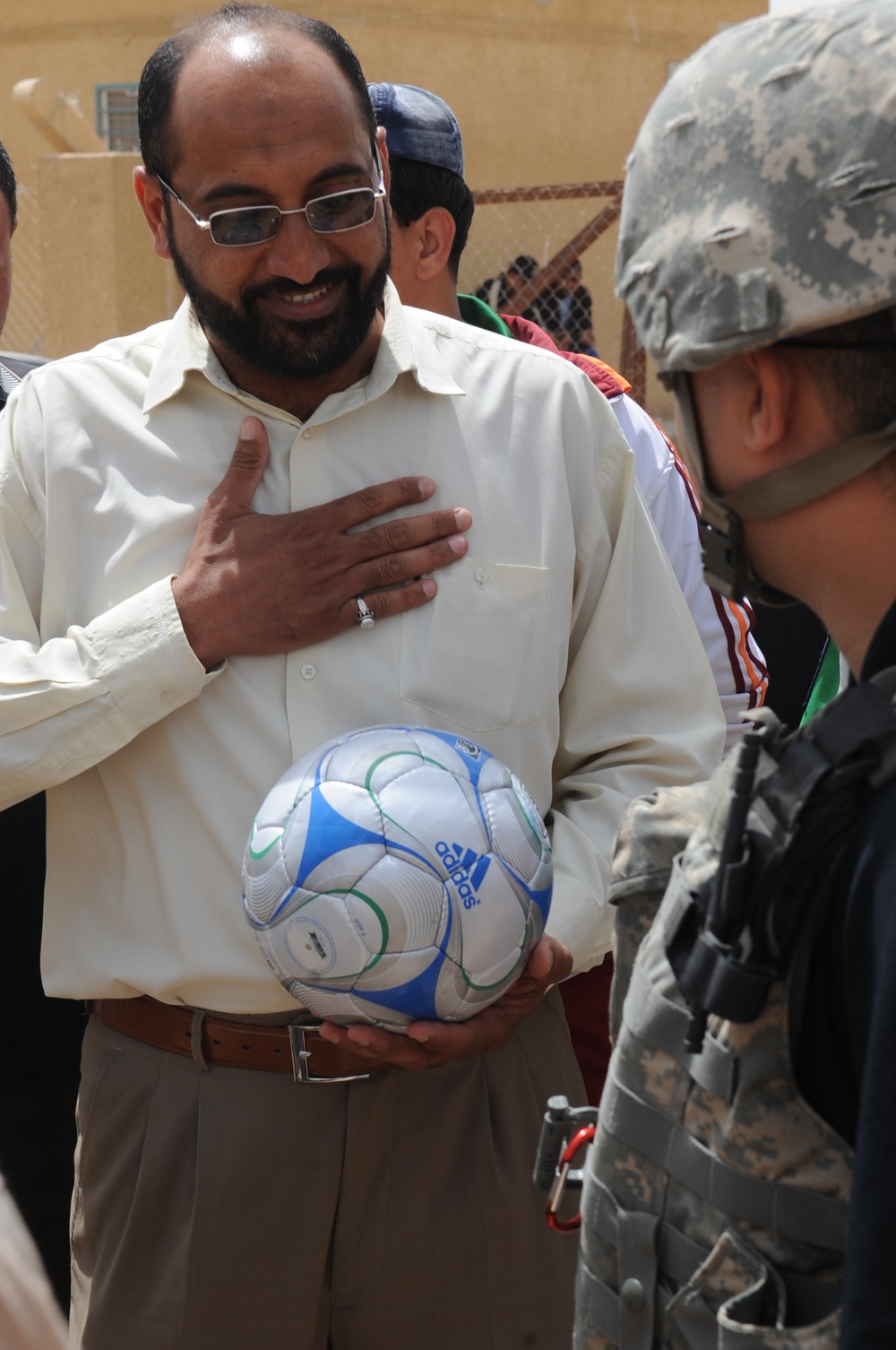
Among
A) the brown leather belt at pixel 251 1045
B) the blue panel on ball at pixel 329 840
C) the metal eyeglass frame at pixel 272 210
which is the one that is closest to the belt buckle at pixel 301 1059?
the brown leather belt at pixel 251 1045

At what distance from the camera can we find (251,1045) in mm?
2400

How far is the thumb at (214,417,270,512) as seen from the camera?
8.10 feet

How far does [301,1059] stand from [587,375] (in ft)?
5.30

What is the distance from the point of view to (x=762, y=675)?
3477mm

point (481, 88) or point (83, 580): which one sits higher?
point (481, 88)

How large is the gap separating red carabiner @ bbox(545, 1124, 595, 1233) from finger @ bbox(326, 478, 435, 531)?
113 centimetres

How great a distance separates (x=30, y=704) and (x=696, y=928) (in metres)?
1.38

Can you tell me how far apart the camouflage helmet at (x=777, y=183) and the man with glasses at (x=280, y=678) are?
1087mm

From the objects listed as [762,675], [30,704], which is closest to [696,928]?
[30,704]

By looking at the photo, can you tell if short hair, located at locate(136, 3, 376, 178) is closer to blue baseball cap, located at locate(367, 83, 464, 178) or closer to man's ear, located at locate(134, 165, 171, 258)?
man's ear, located at locate(134, 165, 171, 258)

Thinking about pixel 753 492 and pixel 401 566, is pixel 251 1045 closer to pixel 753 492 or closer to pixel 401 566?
pixel 401 566

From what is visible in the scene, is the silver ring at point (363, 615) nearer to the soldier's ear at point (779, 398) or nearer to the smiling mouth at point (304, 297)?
the smiling mouth at point (304, 297)

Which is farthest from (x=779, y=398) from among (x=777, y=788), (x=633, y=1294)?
(x=633, y=1294)

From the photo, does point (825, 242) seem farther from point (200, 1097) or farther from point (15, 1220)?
point (200, 1097)
